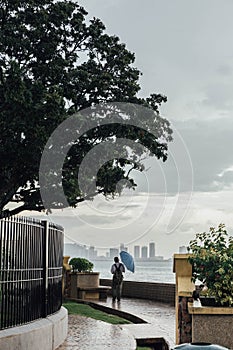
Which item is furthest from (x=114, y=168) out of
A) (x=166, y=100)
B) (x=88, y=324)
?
(x=88, y=324)

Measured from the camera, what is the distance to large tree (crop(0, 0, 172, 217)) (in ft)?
73.2

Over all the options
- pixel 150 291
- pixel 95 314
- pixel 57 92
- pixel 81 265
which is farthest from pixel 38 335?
pixel 150 291

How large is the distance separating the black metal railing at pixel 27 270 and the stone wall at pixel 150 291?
45.3 ft

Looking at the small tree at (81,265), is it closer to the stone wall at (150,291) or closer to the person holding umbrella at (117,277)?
the person holding umbrella at (117,277)

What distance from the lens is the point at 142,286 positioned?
29.6 meters

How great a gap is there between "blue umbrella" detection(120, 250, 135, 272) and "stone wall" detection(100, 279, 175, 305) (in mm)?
3447

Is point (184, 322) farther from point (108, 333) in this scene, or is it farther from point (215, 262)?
point (108, 333)

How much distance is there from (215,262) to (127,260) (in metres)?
24.8

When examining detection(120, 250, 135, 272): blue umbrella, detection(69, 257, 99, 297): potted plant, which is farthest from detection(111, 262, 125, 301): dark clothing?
detection(120, 250, 135, 272): blue umbrella

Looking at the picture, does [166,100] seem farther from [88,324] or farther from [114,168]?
[88,324]

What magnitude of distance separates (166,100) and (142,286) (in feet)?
27.3

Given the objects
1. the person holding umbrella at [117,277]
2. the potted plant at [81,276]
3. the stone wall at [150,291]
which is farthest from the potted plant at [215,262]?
the potted plant at [81,276]

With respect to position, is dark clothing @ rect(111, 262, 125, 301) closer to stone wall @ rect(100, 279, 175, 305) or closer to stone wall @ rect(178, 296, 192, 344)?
stone wall @ rect(100, 279, 175, 305)

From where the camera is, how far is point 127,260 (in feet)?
115
